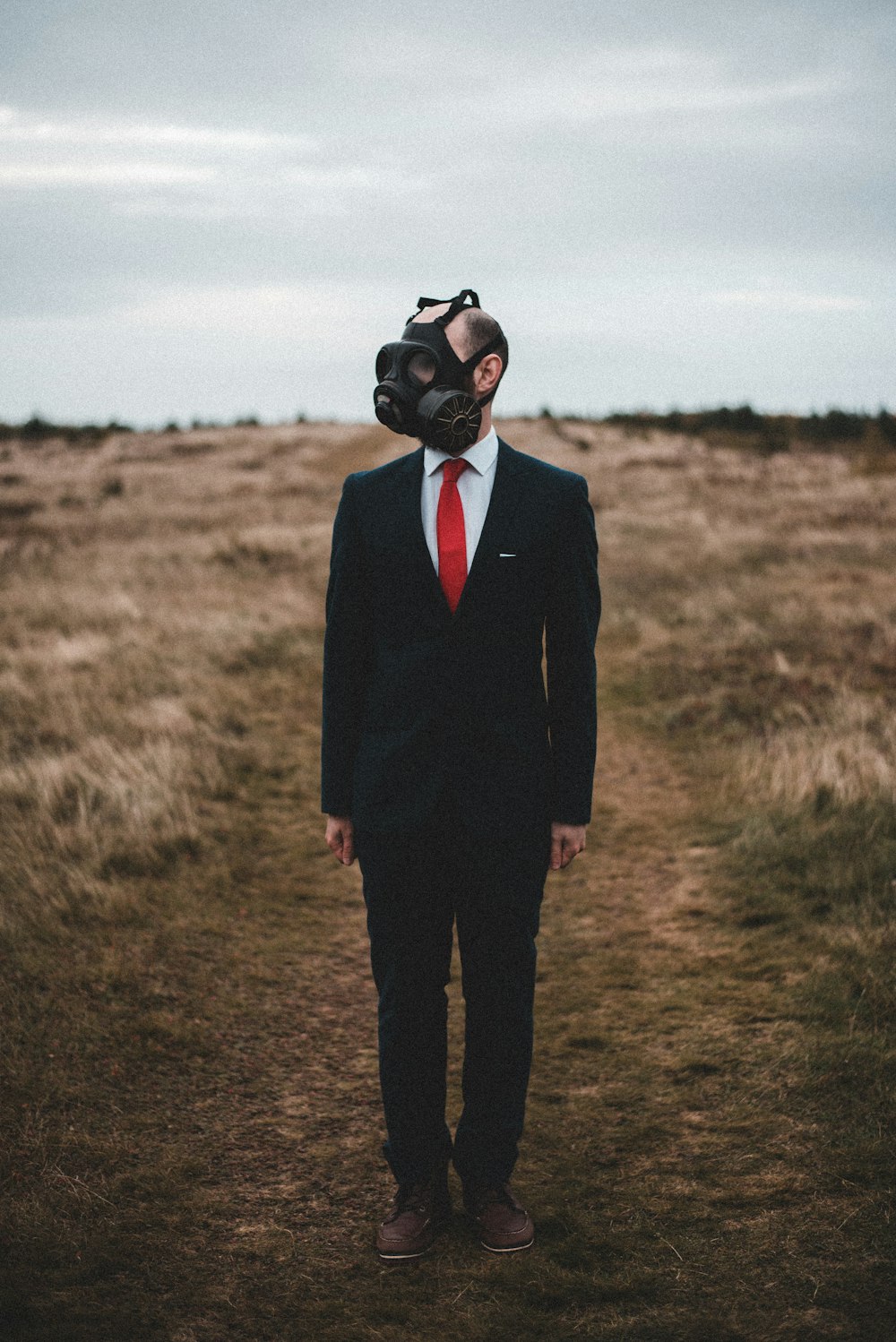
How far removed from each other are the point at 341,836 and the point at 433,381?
1.29 meters

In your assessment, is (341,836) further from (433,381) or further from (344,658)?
(433,381)

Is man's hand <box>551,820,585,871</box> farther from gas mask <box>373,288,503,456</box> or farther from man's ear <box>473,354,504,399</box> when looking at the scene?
man's ear <box>473,354,504,399</box>

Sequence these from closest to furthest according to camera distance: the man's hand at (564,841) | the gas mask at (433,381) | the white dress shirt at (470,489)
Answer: the gas mask at (433,381), the white dress shirt at (470,489), the man's hand at (564,841)

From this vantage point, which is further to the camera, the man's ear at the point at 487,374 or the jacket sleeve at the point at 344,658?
the jacket sleeve at the point at 344,658

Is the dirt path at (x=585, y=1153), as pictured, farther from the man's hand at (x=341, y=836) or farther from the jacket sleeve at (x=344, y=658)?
the jacket sleeve at (x=344, y=658)

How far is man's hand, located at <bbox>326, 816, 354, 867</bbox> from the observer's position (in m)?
2.70

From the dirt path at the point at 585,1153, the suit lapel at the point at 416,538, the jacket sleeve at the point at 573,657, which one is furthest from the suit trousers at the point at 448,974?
the suit lapel at the point at 416,538

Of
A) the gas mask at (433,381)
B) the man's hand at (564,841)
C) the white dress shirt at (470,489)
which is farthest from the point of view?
the man's hand at (564,841)

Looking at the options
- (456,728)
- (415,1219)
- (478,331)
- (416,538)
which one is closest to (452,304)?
(478,331)

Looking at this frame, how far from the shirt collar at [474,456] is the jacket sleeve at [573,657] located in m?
0.23

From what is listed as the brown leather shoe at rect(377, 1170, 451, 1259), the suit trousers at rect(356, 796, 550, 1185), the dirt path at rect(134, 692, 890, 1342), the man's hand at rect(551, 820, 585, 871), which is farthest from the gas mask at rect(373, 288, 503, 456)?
the dirt path at rect(134, 692, 890, 1342)

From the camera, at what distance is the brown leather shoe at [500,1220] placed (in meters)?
2.65

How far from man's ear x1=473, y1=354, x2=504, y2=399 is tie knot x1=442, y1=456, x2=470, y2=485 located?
171 mm

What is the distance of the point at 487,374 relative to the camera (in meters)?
2.43
